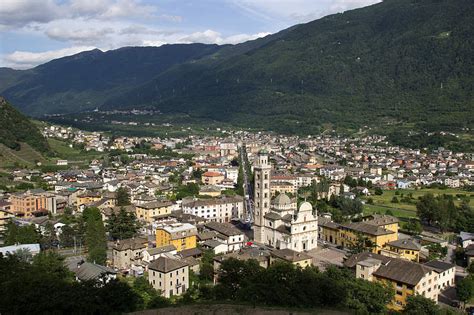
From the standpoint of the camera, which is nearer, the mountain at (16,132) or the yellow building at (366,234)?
the yellow building at (366,234)

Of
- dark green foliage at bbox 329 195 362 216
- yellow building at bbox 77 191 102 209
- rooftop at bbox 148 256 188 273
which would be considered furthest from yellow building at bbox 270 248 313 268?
yellow building at bbox 77 191 102 209

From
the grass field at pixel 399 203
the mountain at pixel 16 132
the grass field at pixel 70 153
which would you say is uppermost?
the mountain at pixel 16 132

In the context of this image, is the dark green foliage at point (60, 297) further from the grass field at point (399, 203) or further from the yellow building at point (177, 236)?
the grass field at point (399, 203)

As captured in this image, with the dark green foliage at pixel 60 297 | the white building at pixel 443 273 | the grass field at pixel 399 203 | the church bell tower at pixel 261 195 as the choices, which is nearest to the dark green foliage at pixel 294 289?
the dark green foliage at pixel 60 297

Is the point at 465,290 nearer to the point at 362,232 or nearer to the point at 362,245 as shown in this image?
the point at 362,245

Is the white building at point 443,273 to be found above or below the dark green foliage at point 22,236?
below

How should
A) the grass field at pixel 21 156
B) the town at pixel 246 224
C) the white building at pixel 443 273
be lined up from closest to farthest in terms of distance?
the town at pixel 246 224, the white building at pixel 443 273, the grass field at pixel 21 156

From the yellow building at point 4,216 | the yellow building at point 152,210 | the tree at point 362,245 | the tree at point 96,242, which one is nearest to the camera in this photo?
the tree at point 96,242
